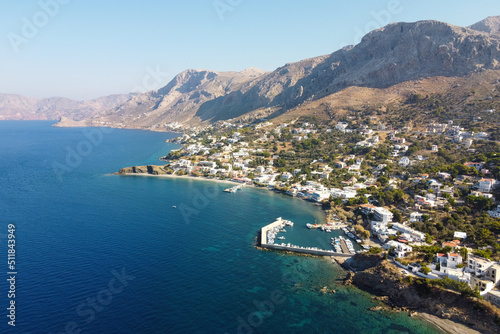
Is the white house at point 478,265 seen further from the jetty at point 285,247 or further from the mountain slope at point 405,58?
the mountain slope at point 405,58

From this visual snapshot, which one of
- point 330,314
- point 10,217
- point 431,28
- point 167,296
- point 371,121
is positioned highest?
point 431,28

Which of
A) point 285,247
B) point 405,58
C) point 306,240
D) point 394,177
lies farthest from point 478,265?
point 405,58

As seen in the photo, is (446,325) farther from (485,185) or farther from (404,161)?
(404,161)

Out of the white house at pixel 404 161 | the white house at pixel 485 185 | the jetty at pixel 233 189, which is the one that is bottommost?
the jetty at pixel 233 189

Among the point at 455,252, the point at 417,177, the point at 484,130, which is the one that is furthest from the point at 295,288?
the point at 484,130

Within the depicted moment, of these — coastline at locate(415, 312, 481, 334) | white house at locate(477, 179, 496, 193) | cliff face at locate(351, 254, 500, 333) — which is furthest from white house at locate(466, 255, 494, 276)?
white house at locate(477, 179, 496, 193)

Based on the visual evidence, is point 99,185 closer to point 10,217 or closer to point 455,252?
point 10,217

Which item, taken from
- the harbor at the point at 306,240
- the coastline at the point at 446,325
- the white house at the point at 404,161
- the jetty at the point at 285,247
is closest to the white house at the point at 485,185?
the white house at the point at 404,161
